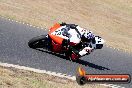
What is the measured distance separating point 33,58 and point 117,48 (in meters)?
9.09

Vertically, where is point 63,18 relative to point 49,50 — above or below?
below

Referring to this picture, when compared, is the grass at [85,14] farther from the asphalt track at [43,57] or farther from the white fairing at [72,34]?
the white fairing at [72,34]

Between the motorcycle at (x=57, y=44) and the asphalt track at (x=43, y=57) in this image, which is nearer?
the asphalt track at (x=43, y=57)

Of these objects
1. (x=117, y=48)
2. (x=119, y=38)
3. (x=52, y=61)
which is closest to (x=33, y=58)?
(x=52, y=61)

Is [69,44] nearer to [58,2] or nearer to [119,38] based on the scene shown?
[119,38]

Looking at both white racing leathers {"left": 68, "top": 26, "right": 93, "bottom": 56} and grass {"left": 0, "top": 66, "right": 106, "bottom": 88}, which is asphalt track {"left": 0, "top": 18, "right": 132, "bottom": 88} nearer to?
white racing leathers {"left": 68, "top": 26, "right": 93, "bottom": 56}

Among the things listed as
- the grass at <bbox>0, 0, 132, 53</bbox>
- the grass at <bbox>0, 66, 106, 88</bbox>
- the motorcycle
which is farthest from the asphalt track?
the grass at <bbox>0, 0, 132, 53</bbox>

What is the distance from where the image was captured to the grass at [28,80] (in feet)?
36.9

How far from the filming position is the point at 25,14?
27.3 m

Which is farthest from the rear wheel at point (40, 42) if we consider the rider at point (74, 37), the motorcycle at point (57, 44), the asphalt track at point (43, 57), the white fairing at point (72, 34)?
the rider at point (74, 37)

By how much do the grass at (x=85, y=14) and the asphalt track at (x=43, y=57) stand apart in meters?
3.08

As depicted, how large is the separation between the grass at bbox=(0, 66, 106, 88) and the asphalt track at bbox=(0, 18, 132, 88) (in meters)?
1.47

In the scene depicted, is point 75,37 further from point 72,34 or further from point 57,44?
point 57,44

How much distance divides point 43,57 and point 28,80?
4460 millimetres
